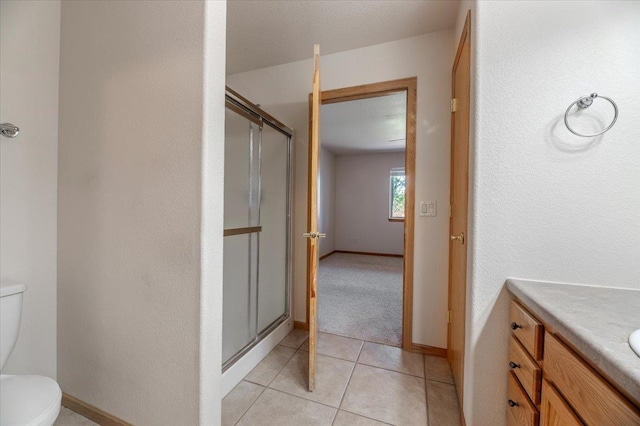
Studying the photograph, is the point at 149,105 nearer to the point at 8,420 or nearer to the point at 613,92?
the point at 8,420

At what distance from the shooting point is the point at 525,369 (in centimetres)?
91

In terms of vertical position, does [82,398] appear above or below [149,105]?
below

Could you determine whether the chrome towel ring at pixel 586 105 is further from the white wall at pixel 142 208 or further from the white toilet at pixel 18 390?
the white toilet at pixel 18 390

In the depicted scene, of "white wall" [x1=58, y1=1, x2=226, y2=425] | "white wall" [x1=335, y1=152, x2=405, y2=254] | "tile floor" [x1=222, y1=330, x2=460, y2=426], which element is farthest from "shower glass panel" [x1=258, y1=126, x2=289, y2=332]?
"white wall" [x1=335, y1=152, x2=405, y2=254]

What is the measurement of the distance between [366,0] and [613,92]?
1.45m

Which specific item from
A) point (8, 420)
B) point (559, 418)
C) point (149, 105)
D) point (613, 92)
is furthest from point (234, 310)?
A: point (613, 92)

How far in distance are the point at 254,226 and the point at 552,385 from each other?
5.90 ft

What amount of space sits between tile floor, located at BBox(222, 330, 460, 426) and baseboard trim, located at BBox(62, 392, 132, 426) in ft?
1.74

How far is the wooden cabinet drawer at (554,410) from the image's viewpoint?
0.66m

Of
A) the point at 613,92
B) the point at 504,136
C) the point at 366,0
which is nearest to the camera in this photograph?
the point at 613,92

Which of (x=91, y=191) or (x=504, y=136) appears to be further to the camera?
(x=91, y=191)

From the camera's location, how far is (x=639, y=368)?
0.47 metres

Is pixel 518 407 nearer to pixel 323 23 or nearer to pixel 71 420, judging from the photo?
pixel 71 420

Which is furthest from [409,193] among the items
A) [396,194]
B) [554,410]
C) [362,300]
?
[396,194]
